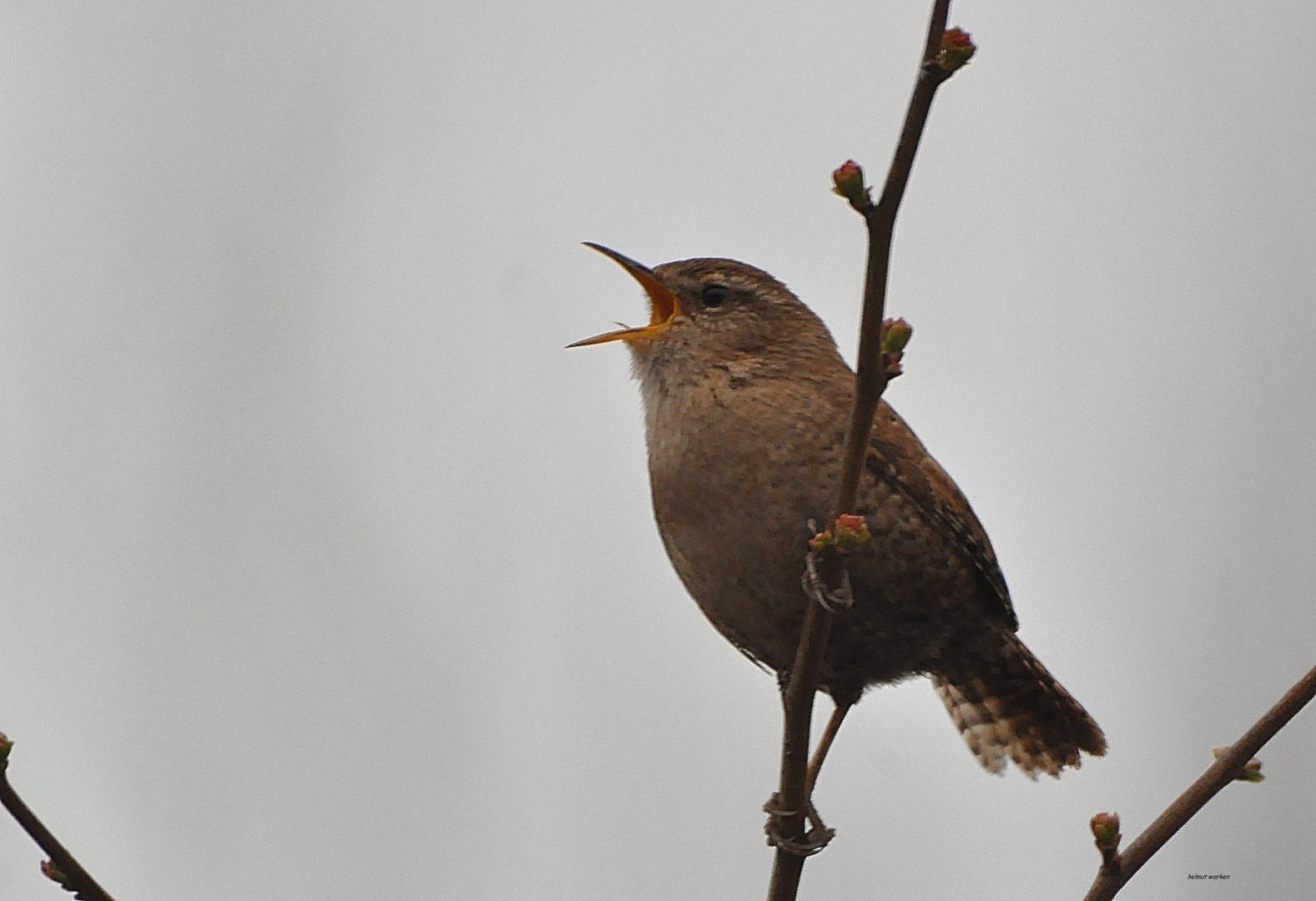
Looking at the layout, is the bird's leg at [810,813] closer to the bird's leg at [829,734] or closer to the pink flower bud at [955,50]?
the bird's leg at [829,734]

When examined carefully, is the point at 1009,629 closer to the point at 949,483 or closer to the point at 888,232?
the point at 949,483

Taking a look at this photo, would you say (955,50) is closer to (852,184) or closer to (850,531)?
(852,184)

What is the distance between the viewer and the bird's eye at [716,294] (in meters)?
4.26

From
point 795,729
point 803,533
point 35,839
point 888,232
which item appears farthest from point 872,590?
point 35,839

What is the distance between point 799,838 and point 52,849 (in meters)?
1.46

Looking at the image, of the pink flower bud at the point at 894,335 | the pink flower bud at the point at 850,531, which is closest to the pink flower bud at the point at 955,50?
the pink flower bud at the point at 894,335

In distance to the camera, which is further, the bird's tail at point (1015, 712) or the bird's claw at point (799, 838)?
the bird's tail at point (1015, 712)


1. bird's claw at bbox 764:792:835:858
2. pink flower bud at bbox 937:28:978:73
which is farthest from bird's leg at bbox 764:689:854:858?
pink flower bud at bbox 937:28:978:73

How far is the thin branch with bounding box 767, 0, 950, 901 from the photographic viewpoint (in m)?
2.17

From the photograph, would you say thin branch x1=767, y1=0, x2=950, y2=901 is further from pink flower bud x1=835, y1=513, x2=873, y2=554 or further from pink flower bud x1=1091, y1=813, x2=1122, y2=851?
pink flower bud x1=1091, y1=813, x2=1122, y2=851

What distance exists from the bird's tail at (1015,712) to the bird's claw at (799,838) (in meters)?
0.89

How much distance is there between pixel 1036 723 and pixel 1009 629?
22.5 inches

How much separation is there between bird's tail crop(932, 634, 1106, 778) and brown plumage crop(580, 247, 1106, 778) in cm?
1

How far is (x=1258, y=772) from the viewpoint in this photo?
295cm
